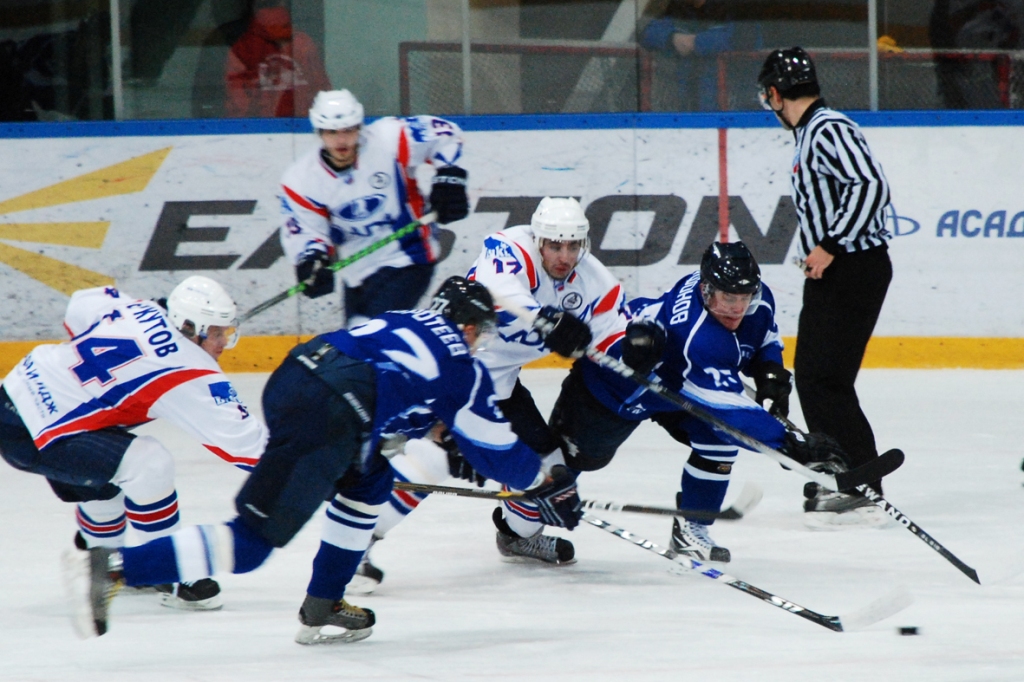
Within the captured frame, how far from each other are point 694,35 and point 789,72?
91.9 inches

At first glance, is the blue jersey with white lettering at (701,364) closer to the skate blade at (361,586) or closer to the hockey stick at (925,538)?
the hockey stick at (925,538)

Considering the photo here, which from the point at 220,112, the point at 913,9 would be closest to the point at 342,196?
the point at 220,112

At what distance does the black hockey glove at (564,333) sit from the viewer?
3145 mm

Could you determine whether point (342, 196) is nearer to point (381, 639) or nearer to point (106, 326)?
point (106, 326)

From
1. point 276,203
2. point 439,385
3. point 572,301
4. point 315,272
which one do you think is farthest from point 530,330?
point 276,203

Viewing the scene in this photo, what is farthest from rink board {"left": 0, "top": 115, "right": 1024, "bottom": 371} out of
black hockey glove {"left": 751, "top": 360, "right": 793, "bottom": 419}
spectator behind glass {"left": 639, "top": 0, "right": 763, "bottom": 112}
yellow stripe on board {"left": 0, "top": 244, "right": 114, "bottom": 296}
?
black hockey glove {"left": 751, "top": 360, "right": 793, "bottom": 419}

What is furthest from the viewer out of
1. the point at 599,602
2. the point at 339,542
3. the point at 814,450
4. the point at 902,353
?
the point at 902,353

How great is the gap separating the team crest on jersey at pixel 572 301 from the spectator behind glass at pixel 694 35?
2808mm

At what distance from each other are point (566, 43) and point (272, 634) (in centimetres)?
390

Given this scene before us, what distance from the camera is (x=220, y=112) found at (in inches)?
239

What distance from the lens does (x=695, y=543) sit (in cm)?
339

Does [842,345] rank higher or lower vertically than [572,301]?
lower

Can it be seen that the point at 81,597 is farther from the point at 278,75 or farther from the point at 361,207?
the point at 278,75

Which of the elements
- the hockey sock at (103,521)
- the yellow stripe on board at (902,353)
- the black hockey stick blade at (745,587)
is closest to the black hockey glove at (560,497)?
the black hockey stick blade at (745,587)
